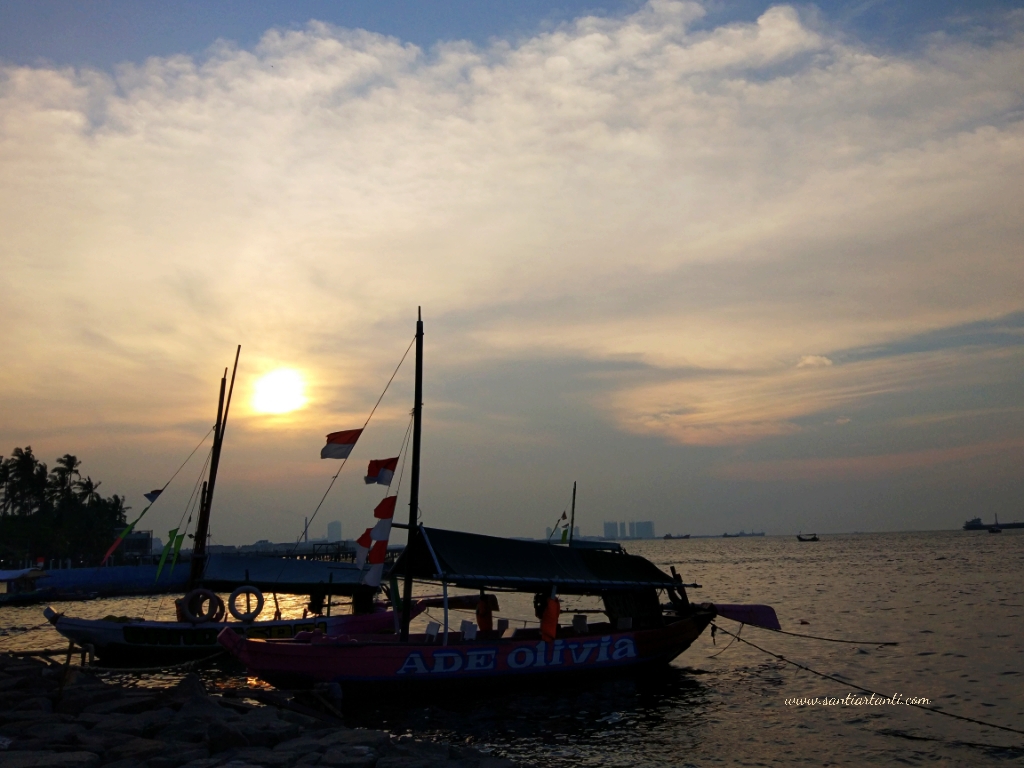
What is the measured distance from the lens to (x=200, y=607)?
27797 mm

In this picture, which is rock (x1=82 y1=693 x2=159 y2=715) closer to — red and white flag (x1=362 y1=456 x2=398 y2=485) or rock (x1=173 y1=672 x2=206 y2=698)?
rock (x1=173 y1=672 x2=206 y2=698)

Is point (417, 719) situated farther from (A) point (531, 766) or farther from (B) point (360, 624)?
(B) point (360, 624)

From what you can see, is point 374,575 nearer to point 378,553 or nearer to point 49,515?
point 378,553

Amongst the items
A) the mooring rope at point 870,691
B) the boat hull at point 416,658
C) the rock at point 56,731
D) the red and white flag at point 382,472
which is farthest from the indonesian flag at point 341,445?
the mooring rope at point 870,691

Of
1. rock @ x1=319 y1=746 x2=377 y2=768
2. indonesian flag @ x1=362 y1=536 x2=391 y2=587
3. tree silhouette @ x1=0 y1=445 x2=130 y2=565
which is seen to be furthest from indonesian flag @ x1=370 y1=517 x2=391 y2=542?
tree silhouette @ x1=0 y1=445 x2=130 y2=565

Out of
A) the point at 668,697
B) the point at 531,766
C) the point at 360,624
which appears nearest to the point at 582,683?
the point at 668,697

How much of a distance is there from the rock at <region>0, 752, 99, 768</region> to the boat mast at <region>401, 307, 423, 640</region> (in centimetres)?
991

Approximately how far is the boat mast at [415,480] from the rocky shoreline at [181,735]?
4064 mm

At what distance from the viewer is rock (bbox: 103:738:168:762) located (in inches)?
486

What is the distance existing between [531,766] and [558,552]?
8.33 m

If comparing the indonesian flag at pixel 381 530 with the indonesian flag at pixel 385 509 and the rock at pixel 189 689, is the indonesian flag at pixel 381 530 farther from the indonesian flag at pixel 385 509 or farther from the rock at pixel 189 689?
the rock at pixel 189 689

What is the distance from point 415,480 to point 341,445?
91.7 inches

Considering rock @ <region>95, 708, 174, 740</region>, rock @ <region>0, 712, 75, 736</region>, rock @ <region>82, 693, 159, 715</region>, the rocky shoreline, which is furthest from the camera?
rock @ <region>82, 693, 159, 715</region>

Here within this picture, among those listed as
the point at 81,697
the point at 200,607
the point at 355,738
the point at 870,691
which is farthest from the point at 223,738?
the point at 870,691
